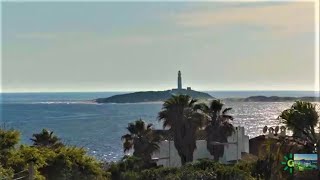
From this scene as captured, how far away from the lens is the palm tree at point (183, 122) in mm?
31797

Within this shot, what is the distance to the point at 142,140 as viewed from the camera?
32.2 m

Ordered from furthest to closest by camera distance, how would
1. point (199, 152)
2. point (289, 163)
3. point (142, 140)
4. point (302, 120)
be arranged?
point (199, 152) < point (142, 140) < point (302, 120) < point (289, 163)

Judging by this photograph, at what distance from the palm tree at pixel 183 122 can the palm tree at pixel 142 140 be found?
1.04 metres

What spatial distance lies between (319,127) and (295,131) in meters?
0.84

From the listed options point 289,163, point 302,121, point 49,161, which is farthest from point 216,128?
point 289,163

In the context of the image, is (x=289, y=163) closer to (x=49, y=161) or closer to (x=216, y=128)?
(x=49, y=161)

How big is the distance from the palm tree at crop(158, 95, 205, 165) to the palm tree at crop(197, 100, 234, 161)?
56.5 inches

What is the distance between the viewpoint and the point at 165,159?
3397cm

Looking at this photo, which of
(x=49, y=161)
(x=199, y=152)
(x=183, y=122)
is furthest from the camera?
(x=199, y=152)

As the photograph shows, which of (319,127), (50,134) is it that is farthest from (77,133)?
(319,127)

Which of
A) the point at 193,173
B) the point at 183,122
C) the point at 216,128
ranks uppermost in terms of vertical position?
the point at 183,122

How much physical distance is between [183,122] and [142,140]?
246cm

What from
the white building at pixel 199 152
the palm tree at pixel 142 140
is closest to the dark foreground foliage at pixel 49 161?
the palm tree at pixel 142 140

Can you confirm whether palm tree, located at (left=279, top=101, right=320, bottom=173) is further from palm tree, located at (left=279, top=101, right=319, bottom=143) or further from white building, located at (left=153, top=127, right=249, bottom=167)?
white building, located at (left=153, top=127, right=249, bottom=167)
